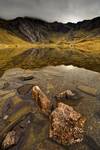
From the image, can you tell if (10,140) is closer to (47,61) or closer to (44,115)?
(44,115)

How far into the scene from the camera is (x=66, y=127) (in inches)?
466

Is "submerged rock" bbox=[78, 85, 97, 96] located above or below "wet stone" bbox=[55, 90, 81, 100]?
below

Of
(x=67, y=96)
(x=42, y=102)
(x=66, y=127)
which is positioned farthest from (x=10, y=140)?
(x=67, y=96)

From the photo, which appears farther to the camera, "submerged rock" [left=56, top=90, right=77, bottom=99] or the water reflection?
the water reflection

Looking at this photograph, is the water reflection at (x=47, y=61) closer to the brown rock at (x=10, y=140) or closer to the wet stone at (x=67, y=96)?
the wet stone at (x=67, y=96)

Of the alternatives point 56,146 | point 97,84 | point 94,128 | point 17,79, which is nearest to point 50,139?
point 56,146

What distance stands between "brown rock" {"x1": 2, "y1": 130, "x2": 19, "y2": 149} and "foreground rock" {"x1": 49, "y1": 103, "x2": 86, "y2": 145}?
7.13 ft

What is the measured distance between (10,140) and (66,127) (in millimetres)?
3478

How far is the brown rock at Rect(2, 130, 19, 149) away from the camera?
11401 mm

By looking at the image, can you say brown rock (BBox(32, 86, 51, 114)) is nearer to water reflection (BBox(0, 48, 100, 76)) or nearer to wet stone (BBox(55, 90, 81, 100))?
wet stone (BBox(55, 90, 81, 100))

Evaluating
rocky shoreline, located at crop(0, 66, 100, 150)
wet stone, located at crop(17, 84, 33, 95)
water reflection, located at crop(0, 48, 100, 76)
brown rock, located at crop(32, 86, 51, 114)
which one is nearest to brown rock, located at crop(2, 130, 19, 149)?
rocky shoreline, located at crop(0, 66, 100, 150)

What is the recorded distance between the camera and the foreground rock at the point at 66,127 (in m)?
11.5

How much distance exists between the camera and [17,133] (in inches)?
491

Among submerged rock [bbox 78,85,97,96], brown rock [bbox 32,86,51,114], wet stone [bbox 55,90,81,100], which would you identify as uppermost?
brown rock [bbox 32,86,51,114]
